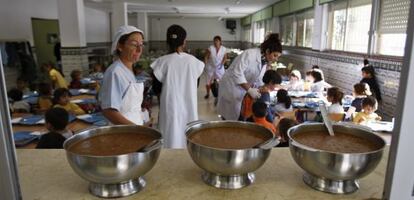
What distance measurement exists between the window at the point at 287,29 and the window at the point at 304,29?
325 mm

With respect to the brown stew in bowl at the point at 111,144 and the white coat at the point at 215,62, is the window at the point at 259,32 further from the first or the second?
the brown stew in bowl at the point at 111,144

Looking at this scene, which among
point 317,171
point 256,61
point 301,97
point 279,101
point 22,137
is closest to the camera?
point 317,171

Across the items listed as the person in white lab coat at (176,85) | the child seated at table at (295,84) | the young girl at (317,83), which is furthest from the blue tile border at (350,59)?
the person in white lab coat at (176,85)

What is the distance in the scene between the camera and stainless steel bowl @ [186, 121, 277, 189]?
76cm

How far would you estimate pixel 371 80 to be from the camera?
356 centimetres

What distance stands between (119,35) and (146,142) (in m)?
0.87

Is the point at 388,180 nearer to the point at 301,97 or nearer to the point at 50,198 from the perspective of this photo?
the point at 50,198

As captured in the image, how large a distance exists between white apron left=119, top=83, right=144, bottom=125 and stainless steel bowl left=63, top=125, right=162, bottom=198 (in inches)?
30.7

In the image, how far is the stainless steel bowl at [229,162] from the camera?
763 millimetres

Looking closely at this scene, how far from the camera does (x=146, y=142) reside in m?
0.87

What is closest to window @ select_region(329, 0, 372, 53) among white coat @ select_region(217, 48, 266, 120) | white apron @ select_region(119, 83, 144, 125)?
white coat @ select_region(217, 48, 266, 120)

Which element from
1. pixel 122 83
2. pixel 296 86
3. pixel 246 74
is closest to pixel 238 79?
pixel 246 74

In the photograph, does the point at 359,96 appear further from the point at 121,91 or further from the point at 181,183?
the point at 181,183

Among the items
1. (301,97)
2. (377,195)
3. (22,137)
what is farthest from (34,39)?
(377,195)
